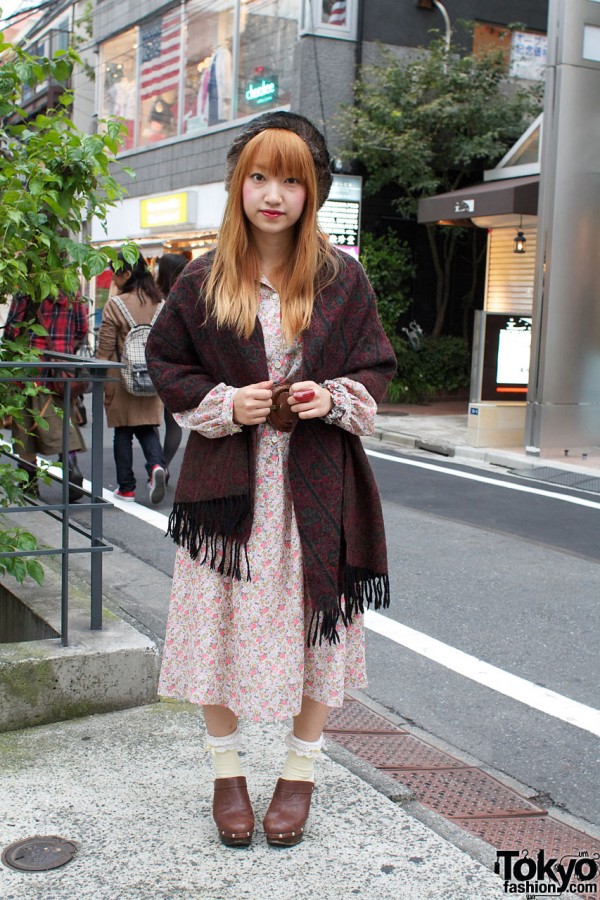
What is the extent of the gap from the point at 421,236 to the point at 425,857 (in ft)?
51.8

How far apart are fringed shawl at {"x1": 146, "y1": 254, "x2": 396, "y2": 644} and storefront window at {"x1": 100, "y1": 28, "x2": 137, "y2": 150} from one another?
21.6 metres

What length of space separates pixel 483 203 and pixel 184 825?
10909 mm

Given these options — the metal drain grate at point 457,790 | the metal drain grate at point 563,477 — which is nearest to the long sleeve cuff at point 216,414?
the metal drain grate at point 457,790

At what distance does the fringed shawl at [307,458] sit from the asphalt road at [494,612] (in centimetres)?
125

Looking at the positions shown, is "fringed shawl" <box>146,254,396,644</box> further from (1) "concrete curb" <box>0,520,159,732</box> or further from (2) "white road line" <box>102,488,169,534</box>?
(2) "white road line" <box>102,488,169,534</box>

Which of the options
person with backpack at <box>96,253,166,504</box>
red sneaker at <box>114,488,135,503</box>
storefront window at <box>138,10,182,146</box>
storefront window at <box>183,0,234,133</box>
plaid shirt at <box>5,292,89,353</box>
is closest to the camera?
plaid shirt at <box>5,292,89,353</box>

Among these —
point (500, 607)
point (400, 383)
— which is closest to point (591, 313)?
point (400, 383)

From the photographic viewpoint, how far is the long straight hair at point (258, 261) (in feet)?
8.32

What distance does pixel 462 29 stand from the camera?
1741 centimetres

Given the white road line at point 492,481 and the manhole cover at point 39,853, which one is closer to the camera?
the manhole cover at point 39,853

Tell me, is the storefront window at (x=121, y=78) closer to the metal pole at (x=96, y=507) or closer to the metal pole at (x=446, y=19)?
the metal pole at (x=446, y=19)

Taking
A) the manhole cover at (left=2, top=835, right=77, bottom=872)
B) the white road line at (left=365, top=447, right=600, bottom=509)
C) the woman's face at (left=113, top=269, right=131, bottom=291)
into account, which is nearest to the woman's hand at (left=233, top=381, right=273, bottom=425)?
the manhole cover at (left=2, top=835, right=77, bottom=872)

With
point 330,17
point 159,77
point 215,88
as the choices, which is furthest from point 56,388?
point 159,77

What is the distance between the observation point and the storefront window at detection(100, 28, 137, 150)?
23578 mm
